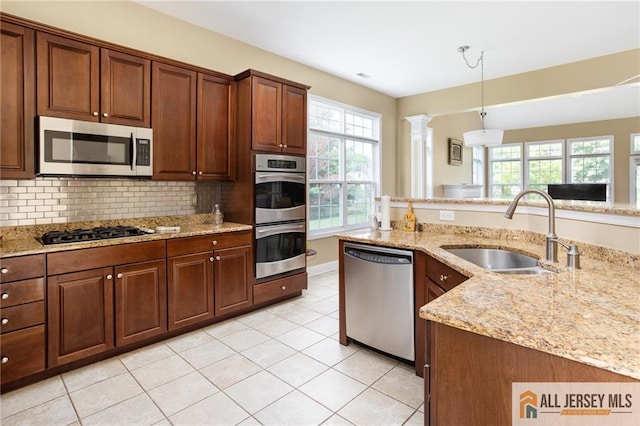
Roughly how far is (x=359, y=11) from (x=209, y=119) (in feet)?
5.90

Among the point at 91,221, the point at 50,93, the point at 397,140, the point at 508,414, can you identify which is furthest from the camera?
the point at 397,140

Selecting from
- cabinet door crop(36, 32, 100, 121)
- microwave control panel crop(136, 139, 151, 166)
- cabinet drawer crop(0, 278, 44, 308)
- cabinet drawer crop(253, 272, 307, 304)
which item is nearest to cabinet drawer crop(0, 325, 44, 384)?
cabinet drawer crop(0, 278, 44, 308)

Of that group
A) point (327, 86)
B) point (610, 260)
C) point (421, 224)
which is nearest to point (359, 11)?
point (327, 86)

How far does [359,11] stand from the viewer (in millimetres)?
3238

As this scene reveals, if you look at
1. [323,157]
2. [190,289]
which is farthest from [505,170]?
[190,289]

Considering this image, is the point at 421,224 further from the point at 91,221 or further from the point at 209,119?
the point at 91,221

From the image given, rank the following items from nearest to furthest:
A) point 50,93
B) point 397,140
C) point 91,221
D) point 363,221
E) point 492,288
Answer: point 492,288 < point 50,93 < point 91,221 < point 363,221 < point 397,140

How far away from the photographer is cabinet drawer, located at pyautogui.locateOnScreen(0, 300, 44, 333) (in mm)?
2037

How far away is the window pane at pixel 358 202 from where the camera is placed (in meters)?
5.45

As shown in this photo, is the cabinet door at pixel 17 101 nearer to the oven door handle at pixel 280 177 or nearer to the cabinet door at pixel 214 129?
the cabinet door at pixel 214 129

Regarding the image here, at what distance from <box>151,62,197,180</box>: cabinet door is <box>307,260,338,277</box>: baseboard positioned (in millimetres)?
2244

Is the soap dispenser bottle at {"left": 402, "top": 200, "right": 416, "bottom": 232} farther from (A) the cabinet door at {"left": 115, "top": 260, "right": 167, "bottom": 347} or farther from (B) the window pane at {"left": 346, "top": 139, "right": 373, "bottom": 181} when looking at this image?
(B) the window pane at {"left": 346, "top": 139, "right": 373, "bottom": 181}

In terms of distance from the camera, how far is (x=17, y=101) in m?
2.29

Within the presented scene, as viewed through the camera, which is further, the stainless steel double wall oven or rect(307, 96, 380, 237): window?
rect(307, 96, 380, 237): window
